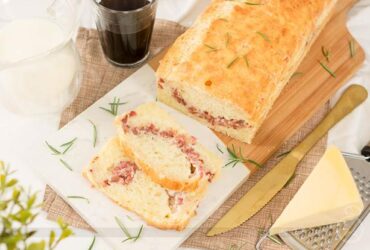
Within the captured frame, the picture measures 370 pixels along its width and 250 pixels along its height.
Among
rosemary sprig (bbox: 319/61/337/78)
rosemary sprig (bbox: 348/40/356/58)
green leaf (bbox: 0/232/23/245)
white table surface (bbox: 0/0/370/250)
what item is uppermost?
green leaf (bbox: 0/232/23/245)

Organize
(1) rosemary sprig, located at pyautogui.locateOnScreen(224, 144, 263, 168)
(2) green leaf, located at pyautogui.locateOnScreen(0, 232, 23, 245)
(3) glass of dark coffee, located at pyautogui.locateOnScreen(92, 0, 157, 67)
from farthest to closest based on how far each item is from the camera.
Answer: (3) glass of dark coffee, located at pyautogui.locateOnScreen(92, 0, 157, 67)
(1) rosemary sprig, located at pyautogui.locateOnScreen(224, 144, 263, 168)
(2) green leaf, located at pyautogui.locateOnScreen(0, 232, 23, 245)

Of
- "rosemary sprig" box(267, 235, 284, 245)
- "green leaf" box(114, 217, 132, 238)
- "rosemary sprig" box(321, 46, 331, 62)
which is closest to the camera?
"green leaf" box(114, 217, 132, 238)

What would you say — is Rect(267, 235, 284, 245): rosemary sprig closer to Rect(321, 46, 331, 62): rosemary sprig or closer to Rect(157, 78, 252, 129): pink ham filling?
Rect(157, 78, 252, 129): pink ham filling

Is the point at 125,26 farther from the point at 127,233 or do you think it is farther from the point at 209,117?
the point at 127,233

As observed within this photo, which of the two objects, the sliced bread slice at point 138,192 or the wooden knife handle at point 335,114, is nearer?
the sliced bread slice at point 138,192

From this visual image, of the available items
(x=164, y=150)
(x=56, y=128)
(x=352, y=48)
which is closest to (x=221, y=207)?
(x=164, y=150)

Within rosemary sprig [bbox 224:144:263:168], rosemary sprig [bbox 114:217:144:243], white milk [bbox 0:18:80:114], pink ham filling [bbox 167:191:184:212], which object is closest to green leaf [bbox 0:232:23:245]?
rosemary sprig [bbox 114:217:144:243]

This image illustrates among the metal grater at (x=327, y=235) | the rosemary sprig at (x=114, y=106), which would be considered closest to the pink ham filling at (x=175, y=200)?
the metal grater at (x=327, y=235)

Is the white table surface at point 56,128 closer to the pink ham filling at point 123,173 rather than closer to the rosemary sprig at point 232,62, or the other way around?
the pink ham filling at point 123,173
